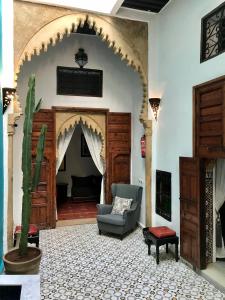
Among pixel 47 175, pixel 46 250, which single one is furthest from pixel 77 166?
pixel 46 250

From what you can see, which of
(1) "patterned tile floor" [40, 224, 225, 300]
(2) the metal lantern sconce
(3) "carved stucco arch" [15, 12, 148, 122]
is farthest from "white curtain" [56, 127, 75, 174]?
(2) the metal lantern sconce

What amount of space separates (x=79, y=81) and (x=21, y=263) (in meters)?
4.04

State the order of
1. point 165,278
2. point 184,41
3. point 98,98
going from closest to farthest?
point 165,278 < point 184,41 < point 98,98

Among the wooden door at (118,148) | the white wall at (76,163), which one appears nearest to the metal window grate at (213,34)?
the wooden door at (118,148)

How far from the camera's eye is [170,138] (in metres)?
4.50

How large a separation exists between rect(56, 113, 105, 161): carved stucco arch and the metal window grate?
2912 millimetres

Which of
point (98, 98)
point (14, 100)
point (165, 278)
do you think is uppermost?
point (98, 98)

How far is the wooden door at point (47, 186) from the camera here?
5.54 m

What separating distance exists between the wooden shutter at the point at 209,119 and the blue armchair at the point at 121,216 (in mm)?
2038

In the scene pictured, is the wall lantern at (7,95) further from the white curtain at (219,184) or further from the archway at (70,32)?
the white curtain at (219,184)

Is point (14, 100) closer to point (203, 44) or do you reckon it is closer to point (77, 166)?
point (203, 44)

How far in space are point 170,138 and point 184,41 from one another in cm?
154

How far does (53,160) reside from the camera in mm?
5645

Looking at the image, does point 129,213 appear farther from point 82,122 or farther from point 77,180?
point 77,180
